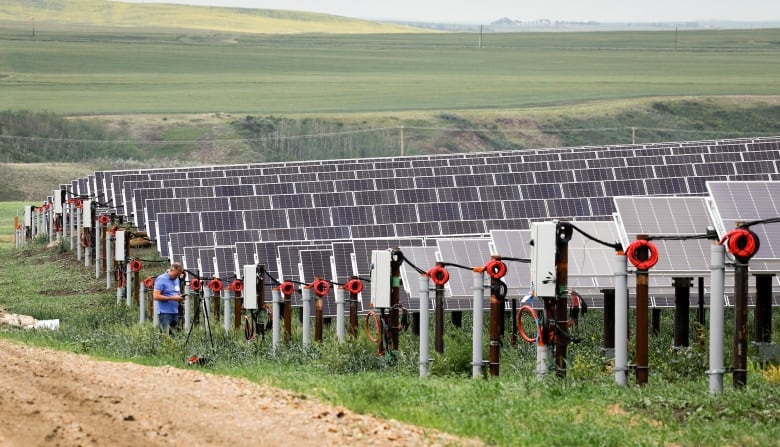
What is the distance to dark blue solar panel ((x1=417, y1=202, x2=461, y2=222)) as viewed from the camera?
107 ft

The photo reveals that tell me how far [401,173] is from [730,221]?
2749 cm

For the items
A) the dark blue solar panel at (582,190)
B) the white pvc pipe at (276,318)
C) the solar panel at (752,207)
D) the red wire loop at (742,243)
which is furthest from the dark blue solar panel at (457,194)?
the red wire loop at (742,243)

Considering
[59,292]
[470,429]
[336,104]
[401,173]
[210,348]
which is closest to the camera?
[470,429]

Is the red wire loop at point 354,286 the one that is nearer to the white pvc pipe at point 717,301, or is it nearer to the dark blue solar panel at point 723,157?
the white pvc pipe at point 717,301

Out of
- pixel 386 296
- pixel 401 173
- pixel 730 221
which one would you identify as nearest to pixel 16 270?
pixel 401 173

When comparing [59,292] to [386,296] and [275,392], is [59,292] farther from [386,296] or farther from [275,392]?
[275,392]

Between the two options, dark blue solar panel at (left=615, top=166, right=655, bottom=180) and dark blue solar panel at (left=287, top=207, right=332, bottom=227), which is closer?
dark blue solar panel at (left=287, top=207, right=332, bottom=227)

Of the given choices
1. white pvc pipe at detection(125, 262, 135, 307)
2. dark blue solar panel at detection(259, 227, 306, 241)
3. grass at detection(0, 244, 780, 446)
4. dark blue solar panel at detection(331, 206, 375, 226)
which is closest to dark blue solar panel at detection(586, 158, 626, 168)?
dark blue solar panel at detection(331, 206, 375, 226)

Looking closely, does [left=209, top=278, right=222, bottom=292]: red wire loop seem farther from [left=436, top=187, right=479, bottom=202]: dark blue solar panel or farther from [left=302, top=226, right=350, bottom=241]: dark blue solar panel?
[left=436, top=187, right=479, bottom=202]: dark blue solar panel

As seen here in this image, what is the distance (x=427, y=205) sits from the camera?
1324 inches

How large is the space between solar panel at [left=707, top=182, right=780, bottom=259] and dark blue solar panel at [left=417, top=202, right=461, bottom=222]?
15.2 m

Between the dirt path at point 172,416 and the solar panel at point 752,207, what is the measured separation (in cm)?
559

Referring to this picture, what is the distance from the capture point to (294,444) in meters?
10.5

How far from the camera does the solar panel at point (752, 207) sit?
643 inches
